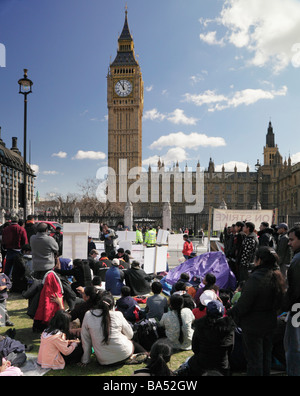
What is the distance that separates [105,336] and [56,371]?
858mm

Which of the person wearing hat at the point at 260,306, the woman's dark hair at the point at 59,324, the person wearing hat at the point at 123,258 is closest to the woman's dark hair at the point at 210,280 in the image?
the person wearing hat at the point at 260,306

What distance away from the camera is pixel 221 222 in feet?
39.3

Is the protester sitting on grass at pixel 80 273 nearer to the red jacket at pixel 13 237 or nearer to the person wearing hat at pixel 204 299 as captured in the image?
the red jacket at pixel 13 237

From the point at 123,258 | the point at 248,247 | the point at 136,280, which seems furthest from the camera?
the point at 123,258

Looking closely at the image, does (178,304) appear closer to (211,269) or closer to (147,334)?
(147,334)

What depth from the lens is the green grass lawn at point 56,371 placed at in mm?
4270

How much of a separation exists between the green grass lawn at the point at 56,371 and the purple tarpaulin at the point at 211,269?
3267 mm

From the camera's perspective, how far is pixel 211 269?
817 centimetres

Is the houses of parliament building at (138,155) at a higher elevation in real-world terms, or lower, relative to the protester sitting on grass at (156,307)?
higher

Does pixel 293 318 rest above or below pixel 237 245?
below

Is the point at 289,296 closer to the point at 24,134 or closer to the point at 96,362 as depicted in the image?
the point at 96,362

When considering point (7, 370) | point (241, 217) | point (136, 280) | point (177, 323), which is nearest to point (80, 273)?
point (136, 280)
